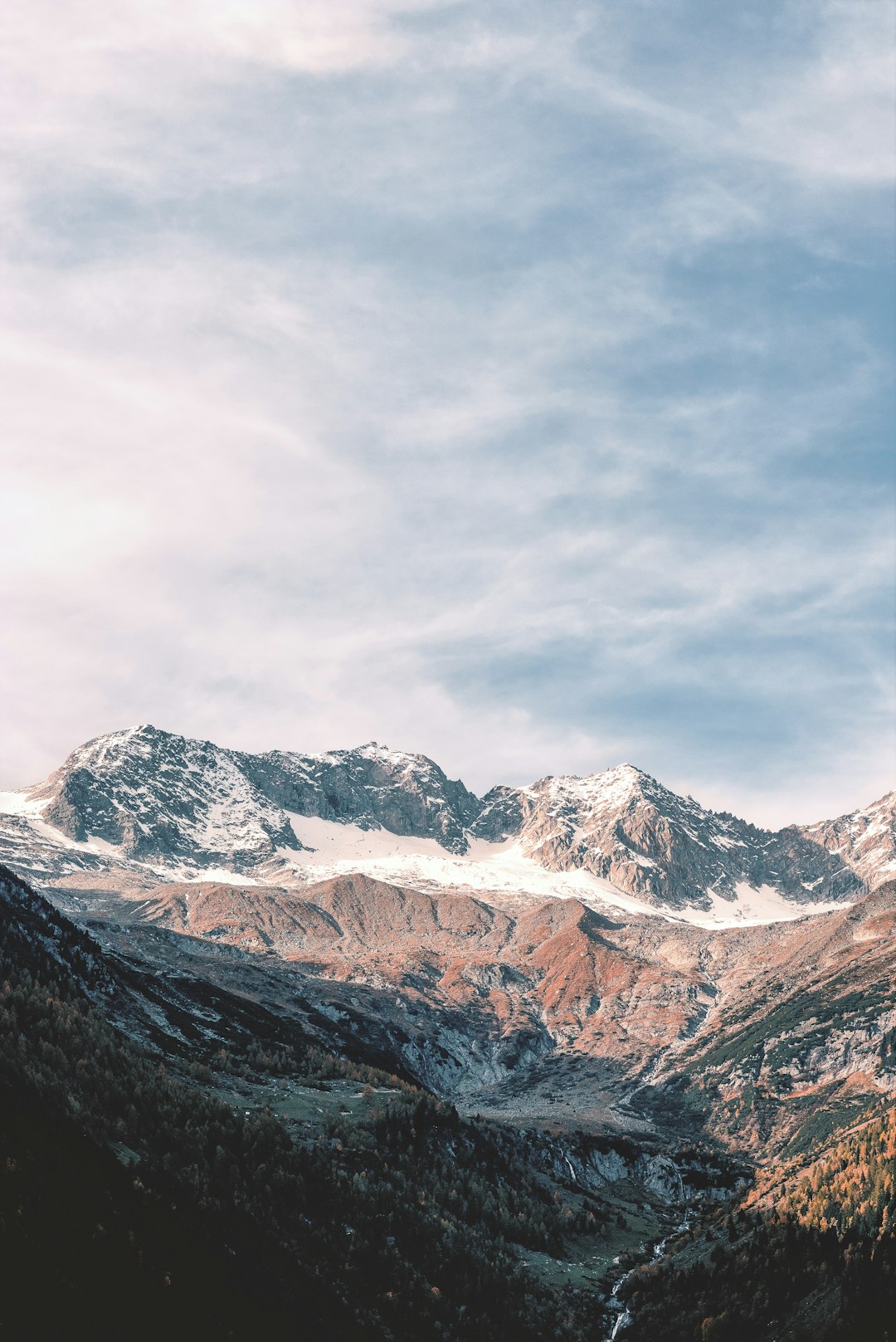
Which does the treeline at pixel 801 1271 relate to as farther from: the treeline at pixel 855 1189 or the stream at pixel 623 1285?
the stream at pixel 623 1285

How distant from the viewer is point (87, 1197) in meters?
36.9

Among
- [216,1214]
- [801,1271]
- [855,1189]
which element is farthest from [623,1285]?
[216,1214]

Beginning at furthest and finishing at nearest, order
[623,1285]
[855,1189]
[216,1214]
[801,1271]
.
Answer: [623,1285] → [855,1189] → [801,1271] → [216,1214]

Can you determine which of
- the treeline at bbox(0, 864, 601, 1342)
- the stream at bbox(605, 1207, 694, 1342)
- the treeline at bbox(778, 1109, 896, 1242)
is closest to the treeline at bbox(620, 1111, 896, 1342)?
the treeline at bbox(778, 1109, 896, 1242)

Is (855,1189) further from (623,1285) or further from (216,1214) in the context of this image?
(216,1214)

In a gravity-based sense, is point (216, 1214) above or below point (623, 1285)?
above

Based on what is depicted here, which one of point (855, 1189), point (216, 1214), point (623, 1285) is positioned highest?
point (855, 1189)

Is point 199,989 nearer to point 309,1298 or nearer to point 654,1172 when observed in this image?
point 654,1172

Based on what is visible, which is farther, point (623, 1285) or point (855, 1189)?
point (623, 1285)

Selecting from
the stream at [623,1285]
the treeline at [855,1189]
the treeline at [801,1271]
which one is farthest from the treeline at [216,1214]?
the treeline at [855,1189]

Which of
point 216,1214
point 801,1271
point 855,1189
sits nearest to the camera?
point 216,1214

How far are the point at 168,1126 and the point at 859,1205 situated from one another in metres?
40.0

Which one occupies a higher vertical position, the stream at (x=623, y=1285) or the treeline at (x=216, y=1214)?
the treeline at (x=216, y=1214)

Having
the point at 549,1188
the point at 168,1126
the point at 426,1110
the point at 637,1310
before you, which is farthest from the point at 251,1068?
the point at 637,1310
